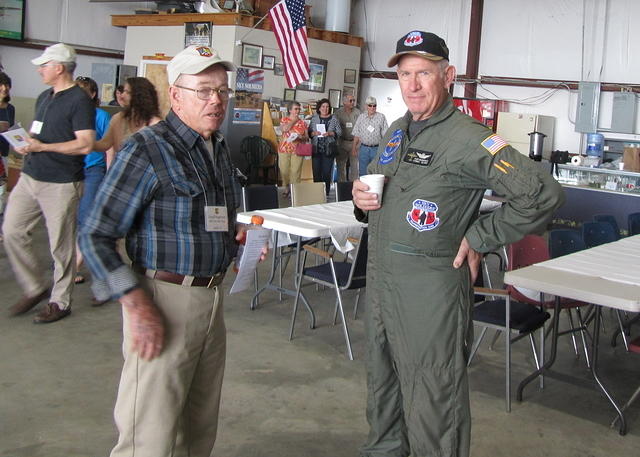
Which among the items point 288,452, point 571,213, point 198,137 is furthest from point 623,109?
point 198,137

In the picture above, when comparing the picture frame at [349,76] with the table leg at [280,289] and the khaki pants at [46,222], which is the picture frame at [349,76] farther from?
the khaki pants at [46,222]

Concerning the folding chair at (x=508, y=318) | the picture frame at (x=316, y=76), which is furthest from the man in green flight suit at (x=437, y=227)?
the picture frame at (x=316, y=76)

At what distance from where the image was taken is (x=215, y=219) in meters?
2.07

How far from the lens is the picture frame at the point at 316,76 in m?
13.1

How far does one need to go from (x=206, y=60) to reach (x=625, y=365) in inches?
148

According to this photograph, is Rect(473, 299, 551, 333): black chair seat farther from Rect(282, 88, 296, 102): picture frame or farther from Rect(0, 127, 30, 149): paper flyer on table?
Rect(282, 88, 296, 102): picture frame

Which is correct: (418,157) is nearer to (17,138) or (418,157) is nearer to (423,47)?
(423,47)

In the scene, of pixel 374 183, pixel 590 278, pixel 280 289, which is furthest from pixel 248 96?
pixel 374 183

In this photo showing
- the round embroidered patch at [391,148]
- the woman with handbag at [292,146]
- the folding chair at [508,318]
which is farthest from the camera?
the woman with handbag at [292,146]

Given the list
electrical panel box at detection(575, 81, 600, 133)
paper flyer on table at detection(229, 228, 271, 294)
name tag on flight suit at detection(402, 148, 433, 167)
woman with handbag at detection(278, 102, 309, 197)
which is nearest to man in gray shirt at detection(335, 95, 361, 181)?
woman with handbag at detection(278, 102, 309, 197)

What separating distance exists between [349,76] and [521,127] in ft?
13.3

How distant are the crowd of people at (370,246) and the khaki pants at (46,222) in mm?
2032

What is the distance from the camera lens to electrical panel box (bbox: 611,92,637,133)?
35.8 ft

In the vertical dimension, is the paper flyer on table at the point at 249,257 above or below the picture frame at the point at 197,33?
below
